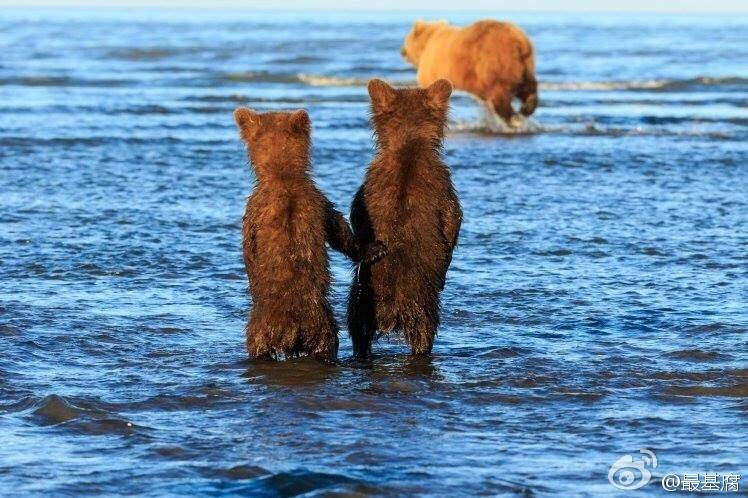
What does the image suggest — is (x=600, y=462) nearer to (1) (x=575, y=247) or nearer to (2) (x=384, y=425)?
(2) (x=384, y=425)

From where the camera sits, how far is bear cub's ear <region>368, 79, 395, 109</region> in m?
7.80

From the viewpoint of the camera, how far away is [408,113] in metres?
7.79

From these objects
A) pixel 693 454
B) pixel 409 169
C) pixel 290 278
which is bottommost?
pixel 693 454

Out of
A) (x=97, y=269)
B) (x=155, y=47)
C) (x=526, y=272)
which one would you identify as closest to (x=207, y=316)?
(x=97, y=269)

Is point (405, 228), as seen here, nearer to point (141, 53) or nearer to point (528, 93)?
point (528, 93)

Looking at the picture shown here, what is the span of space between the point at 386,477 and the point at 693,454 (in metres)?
1.35

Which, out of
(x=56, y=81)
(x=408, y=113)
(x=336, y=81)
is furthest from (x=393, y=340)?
(x=336, y=81)

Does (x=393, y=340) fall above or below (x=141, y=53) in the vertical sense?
below

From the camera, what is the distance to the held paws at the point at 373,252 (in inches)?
291

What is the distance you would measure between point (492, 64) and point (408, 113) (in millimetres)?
13420

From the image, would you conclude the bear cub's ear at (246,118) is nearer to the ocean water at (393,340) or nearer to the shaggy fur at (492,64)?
the ocean water at (393,340)

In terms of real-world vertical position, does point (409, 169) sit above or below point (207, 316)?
above

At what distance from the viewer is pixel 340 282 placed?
10047 millimetres

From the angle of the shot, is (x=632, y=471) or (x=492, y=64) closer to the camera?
(x=632, y=471)
